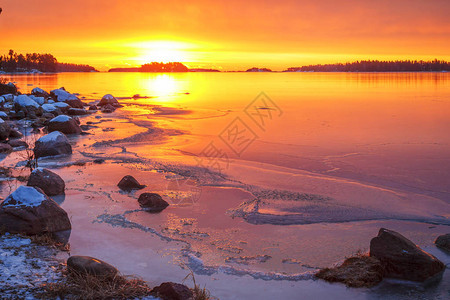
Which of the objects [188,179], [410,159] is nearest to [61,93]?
[188,179]

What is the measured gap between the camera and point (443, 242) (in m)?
6.48

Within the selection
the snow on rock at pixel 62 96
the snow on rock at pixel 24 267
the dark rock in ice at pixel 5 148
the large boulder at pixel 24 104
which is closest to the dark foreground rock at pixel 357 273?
the snow on rock at pixel 24 267

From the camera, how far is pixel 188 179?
10.3 meters

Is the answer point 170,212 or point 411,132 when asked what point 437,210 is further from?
point 411,132

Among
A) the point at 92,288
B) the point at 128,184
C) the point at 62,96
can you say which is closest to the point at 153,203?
the point at 128,184

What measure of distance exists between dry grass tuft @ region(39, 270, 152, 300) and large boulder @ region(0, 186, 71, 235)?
5.74 feet

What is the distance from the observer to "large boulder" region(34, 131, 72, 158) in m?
12.6

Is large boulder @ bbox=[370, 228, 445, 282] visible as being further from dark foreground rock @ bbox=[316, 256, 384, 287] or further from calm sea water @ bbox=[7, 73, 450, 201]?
calm sea water @ bbox=[7, 73, 450, 201]

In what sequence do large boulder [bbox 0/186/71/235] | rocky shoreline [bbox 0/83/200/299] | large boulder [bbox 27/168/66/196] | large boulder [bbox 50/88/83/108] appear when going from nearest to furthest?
rocky shoreline [bbox 0/83/200/299] → large boulder [bbox 0/186/71/235] → large boulder [bbox 27/168/66/196] → large boulder [bbox 50/88/83/108]

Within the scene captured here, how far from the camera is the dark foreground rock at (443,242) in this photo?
21.1 feet

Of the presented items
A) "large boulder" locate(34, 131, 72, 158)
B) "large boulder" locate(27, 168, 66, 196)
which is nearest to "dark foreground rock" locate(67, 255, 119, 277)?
"large boulder" locate(27, 168, 66, 196)

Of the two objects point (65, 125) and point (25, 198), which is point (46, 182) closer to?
point (25, 198)

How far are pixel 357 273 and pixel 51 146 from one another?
403 inches

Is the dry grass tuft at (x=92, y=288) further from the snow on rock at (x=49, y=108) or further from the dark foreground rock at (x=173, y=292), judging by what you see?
the snow on rock at (x=49, y=108)
